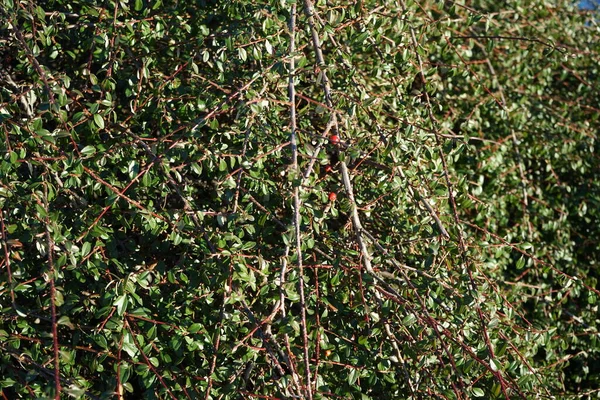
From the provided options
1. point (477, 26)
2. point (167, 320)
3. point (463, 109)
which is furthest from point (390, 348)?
point (477, 26)

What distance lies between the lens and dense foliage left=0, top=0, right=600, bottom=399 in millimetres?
1798

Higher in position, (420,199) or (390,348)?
(420,199)

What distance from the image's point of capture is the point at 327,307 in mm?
2027

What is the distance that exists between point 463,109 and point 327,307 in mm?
1373

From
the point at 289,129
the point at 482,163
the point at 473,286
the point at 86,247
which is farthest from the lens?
the point at 482,163

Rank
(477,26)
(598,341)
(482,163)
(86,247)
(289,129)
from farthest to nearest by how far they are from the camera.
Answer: (477,26), (482,163), (598,341), (289,129), (86,247)

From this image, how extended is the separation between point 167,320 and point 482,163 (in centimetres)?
153

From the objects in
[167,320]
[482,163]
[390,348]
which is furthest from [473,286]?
[482,163]

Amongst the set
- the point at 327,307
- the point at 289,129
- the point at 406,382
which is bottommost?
the point at 406,382

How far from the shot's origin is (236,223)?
2014 mm

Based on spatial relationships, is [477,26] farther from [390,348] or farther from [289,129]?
[390,348]

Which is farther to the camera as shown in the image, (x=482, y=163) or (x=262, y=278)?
(x=482, y=163)

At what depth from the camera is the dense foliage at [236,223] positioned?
180cm

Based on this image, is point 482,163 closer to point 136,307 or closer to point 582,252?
point 582,252
